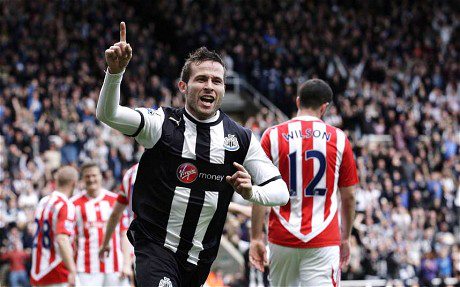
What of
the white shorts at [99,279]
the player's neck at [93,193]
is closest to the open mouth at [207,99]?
the player's neck at [93,193]

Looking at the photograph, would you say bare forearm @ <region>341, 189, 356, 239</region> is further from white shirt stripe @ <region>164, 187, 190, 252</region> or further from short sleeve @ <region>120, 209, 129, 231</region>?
short sleeve @ <region>120, 209, 129, 231</region>

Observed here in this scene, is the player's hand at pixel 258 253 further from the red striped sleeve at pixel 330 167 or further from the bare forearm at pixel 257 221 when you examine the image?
the red striped sleeve at pixel 330 167

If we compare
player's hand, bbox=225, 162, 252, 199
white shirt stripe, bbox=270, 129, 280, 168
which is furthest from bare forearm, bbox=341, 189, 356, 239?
player's hand, bbox=225, 162, 252, 199

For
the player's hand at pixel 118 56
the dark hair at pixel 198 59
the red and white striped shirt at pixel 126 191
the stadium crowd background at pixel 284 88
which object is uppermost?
the stadium crowd background at pixel 284 88

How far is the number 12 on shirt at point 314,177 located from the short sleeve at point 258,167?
1.34 meters

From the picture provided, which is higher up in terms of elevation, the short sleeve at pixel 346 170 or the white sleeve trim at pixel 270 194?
the short sleeve at pixel 346 170

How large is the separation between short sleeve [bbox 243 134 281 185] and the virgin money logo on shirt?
0.39 meters

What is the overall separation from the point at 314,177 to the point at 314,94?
71 cm

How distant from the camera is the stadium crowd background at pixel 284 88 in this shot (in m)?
16.7

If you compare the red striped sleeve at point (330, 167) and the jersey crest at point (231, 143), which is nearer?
the jersey crest at point (231, 143)

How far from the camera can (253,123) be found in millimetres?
20141

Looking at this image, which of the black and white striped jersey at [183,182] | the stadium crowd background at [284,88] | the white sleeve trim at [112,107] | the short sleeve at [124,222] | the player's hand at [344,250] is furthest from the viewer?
the stadium crowd background at [284,88]

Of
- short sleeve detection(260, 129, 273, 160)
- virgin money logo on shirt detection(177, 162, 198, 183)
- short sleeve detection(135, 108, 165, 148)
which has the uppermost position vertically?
short sleeve detection(260, 129, 273, 160)

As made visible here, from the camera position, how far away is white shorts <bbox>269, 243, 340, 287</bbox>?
6.64m
